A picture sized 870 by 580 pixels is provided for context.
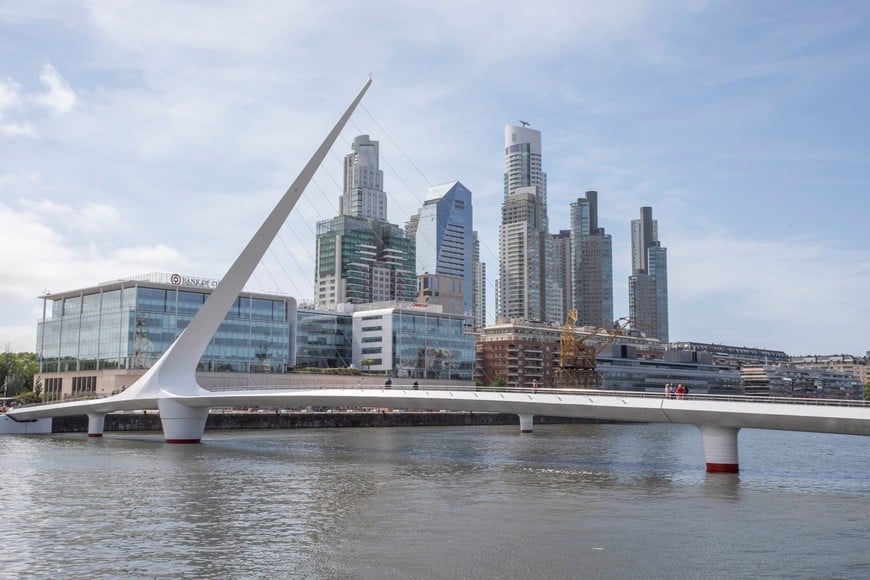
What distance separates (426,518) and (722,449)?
15.0 meters

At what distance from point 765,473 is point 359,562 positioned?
72.1ft

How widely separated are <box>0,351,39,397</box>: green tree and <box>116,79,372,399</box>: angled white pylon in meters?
57.0

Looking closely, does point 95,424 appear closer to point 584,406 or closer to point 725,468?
point 584,406

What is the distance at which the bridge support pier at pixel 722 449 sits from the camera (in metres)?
31.6

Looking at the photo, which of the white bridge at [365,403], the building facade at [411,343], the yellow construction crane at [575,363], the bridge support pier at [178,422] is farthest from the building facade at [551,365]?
the bridge support pier at [178,422]

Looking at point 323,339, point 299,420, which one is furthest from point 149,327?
point 323,339

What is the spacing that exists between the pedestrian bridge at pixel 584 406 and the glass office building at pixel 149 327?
98.6 feet

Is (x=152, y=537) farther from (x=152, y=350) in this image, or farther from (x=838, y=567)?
(x=152, y=350)

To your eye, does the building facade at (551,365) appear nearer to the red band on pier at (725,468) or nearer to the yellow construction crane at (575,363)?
the yellow construction crane at (575,363)

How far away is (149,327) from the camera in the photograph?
84.7 metres

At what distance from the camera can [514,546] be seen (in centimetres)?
1739

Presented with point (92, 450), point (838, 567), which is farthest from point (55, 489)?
point (838, 567)

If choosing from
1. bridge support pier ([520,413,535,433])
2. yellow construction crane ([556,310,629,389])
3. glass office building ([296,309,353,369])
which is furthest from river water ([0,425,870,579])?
yellow construction crane ([556,310,629,389])

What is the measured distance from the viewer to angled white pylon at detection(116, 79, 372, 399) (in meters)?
46.9
